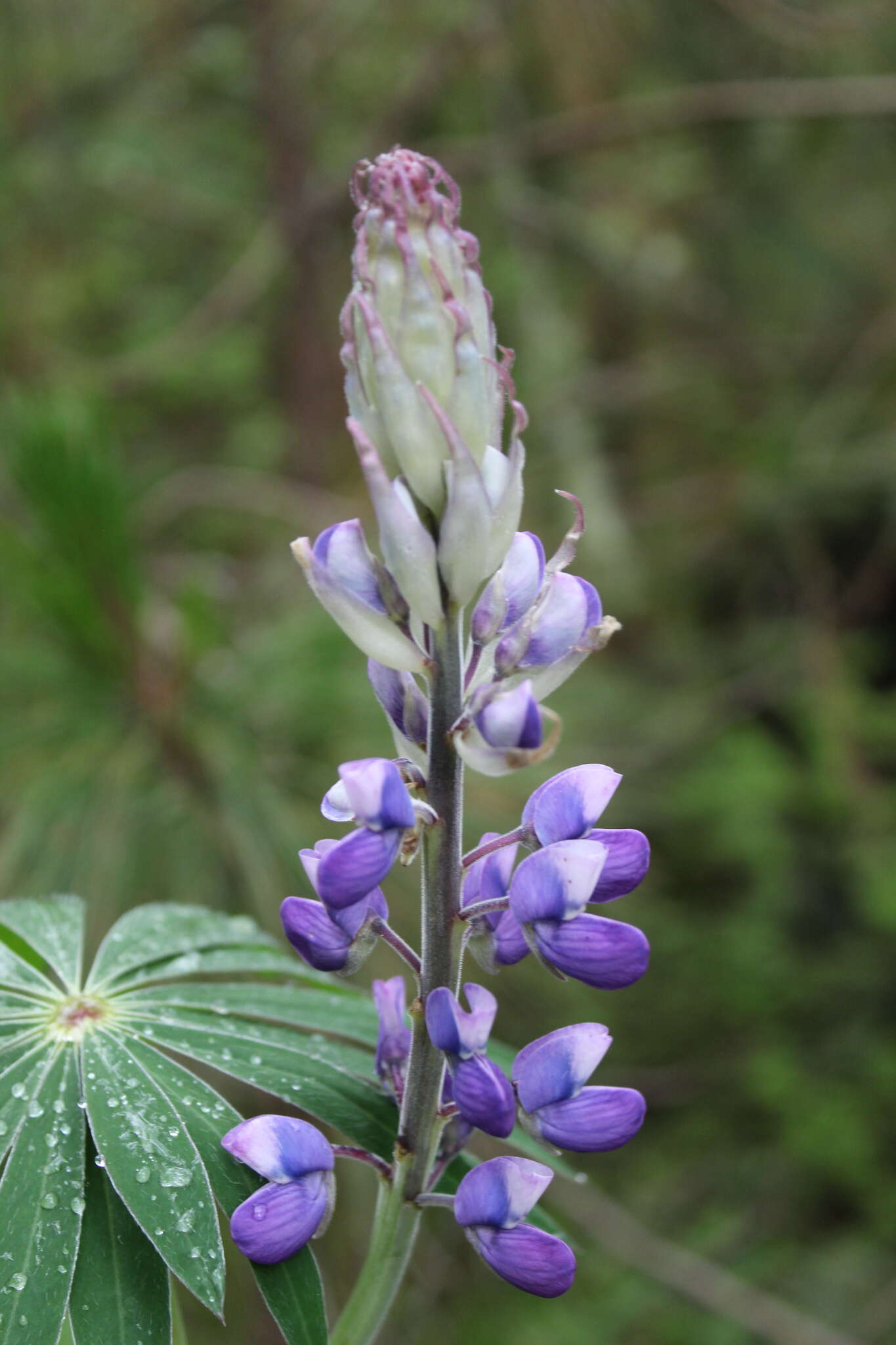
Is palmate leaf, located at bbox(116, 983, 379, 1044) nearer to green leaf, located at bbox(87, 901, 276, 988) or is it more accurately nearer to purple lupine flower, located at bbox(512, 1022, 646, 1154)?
green leaf, located at bbox(87, 901, 276, 988)

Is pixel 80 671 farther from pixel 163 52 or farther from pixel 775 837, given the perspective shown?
pixel 775 837

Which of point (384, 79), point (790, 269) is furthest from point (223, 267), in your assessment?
point (790, 269)

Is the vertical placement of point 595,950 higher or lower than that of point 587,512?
lower

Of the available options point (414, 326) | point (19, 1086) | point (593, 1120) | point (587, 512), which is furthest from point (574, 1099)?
point (587, 512)

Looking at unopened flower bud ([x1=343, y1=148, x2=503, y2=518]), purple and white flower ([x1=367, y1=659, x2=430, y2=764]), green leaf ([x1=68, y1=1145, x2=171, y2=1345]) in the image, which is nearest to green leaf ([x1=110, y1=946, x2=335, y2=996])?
green leaf ([x1=68, y1=1145, x2=171, y2=1345])

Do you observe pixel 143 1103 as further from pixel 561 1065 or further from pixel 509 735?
pixel 509 735
